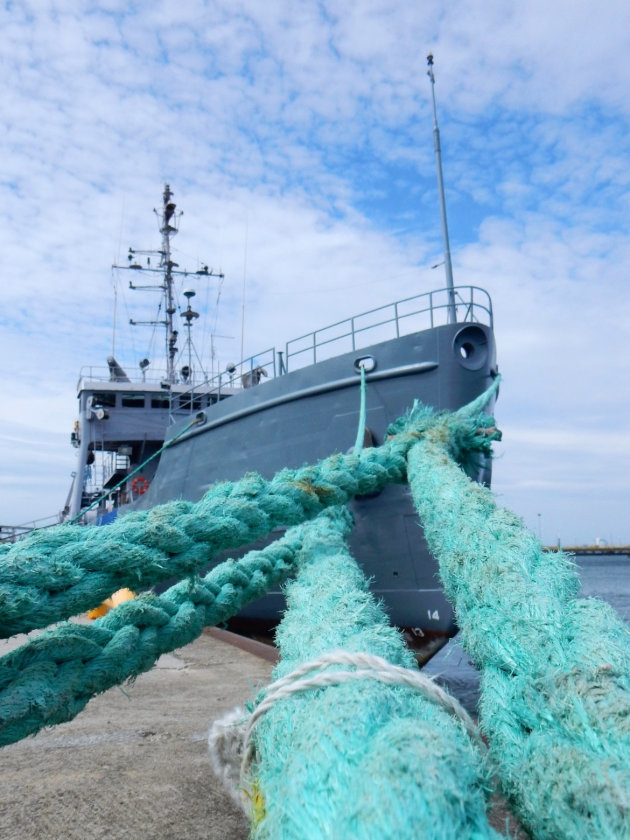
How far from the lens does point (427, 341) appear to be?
6172 mm

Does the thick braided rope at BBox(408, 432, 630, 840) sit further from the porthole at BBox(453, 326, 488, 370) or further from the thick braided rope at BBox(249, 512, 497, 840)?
the porthole at BBox(453, 326, 488, 370)

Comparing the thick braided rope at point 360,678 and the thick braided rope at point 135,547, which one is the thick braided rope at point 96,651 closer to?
the thick braided rope at point 135,547

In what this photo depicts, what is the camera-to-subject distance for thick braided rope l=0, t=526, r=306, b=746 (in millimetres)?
1812

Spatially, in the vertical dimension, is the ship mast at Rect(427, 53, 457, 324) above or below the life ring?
above

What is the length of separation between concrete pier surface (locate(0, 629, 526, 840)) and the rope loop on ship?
0.38 meters

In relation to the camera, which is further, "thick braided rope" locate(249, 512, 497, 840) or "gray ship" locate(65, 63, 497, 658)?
"gray ship" locate(65, 63, 497, 658)

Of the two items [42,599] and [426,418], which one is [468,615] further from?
[426,418]

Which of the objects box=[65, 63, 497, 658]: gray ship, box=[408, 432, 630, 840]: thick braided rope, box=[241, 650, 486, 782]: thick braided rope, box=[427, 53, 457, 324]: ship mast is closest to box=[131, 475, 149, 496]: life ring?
box=[65, 63, 497, 658]: gray ship

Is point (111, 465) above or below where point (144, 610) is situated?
above

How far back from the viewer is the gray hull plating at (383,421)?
581 centimetres

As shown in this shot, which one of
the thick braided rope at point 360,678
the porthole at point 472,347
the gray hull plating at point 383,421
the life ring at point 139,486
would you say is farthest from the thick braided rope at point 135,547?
the life ring at point 139,486

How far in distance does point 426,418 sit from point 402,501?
1.02 m

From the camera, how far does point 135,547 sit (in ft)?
6.88

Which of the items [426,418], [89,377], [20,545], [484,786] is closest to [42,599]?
[20,545]
